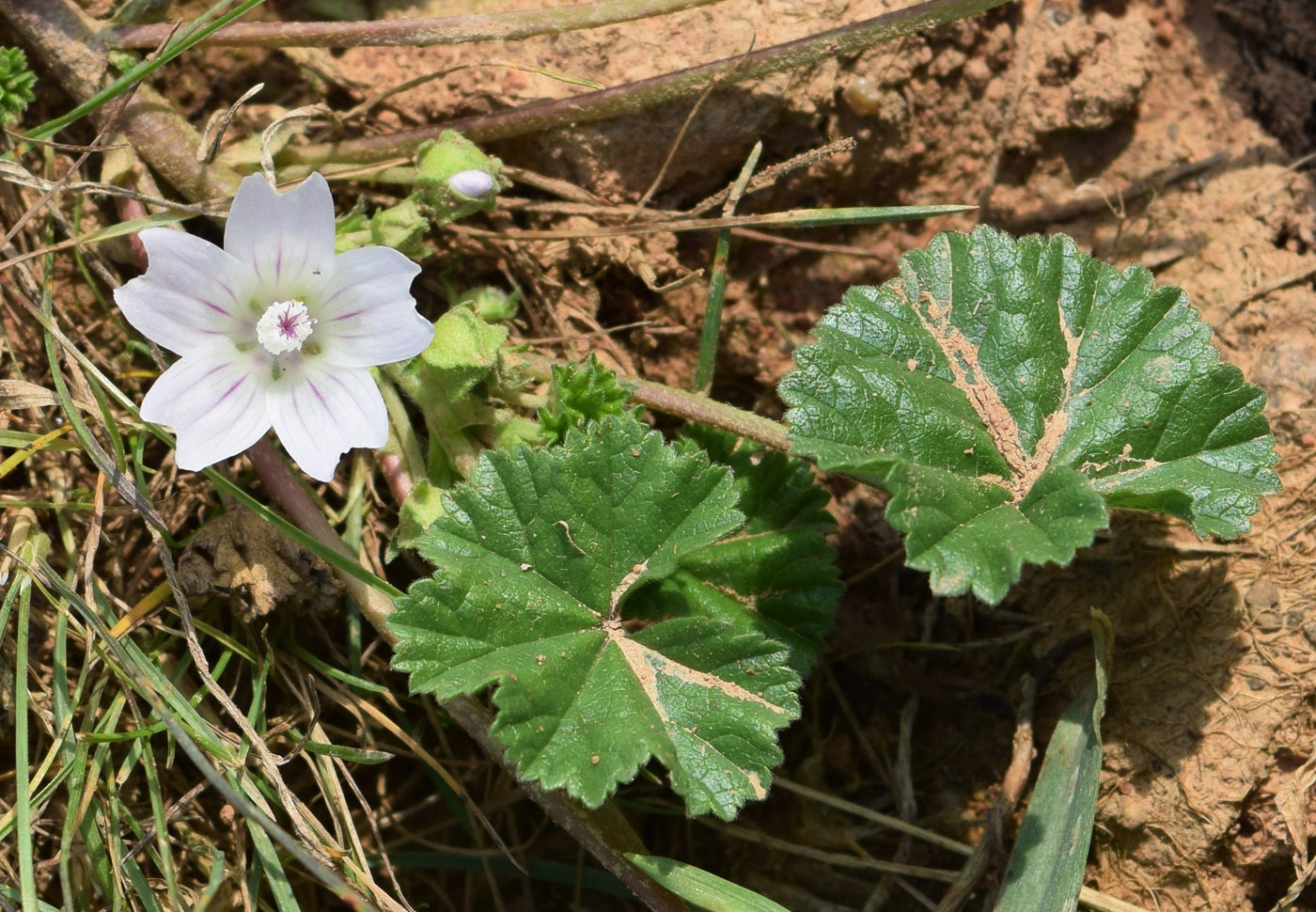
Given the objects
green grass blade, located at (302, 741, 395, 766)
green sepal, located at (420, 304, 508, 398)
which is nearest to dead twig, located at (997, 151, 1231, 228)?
green sepal, located at (420, 304, 508, 398)

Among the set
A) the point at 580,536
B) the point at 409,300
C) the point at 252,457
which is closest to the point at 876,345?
the point at 580,536

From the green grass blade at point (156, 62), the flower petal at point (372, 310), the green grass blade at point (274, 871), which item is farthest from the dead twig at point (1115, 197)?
the green grass blade at point (274, 871)

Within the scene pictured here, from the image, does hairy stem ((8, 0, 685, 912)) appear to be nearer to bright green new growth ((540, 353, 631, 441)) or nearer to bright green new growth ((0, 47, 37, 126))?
bright green new growth ((0, 47, 37, 126))

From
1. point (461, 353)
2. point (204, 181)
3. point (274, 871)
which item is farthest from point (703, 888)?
point (204, 181)

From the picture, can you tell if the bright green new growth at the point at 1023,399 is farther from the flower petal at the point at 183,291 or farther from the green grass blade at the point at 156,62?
the green grass blade at the point at 156,62

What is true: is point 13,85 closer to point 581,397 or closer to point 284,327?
point 284,327

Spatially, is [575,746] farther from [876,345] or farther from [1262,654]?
[1262,654]
